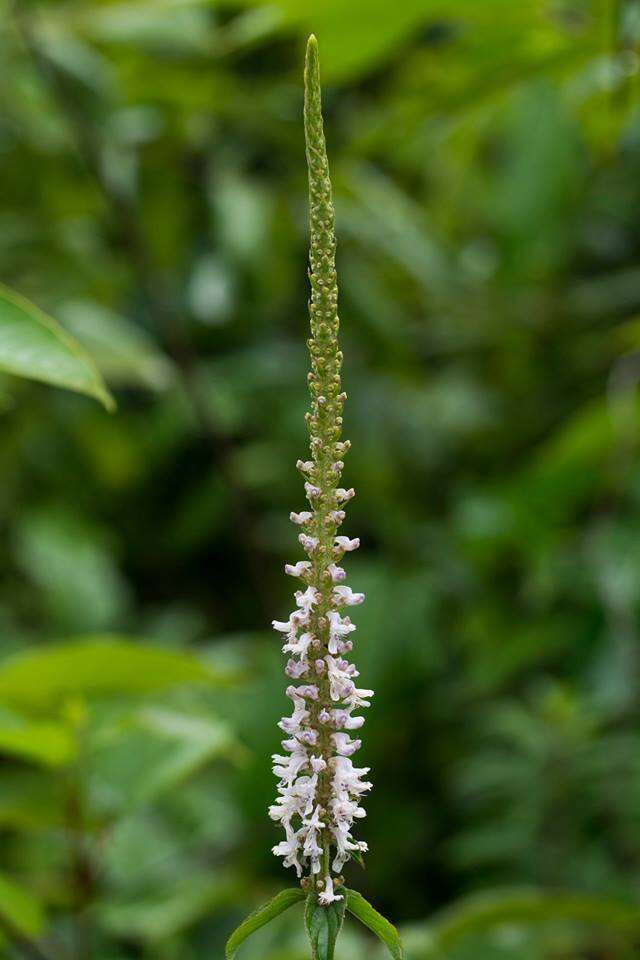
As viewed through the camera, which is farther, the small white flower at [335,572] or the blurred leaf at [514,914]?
the blurred leaf at [514,914]

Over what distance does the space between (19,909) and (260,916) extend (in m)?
0.99

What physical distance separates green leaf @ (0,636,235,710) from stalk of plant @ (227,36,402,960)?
88 centimetres

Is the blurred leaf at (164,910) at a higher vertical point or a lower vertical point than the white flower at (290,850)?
higher

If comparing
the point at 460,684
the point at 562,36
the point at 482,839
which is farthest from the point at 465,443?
the point at 562,36

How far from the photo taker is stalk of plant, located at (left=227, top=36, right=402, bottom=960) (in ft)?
2.55

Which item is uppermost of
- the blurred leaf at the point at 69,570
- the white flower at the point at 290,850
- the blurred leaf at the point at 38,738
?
the blurred leaf at the point at 69,570

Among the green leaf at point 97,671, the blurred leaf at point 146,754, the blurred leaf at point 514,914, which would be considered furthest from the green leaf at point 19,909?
the blurred leaf at point 514,914

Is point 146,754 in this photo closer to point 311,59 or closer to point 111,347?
point 111,347

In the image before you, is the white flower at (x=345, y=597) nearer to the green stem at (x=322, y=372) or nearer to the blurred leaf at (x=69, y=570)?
the green stem at (x=322, y=372)

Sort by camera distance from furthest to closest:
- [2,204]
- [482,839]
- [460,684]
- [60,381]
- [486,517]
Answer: [2,204] → [460,684] → [486,517] → [482,839] → [60,381]

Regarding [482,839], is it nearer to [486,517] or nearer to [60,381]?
[486,517]

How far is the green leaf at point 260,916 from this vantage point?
0.80 meters

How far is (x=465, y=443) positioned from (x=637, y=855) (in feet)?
5.06

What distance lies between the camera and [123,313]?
3.79m
